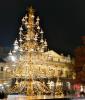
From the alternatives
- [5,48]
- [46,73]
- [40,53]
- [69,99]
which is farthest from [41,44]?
[5,48]

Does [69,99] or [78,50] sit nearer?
[69,99]

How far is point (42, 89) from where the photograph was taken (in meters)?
26.0

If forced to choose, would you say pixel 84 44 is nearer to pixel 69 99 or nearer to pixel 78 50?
pixel 78 50

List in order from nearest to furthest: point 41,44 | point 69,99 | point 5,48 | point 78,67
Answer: point 69,99 < point 41,44 < point 78,67 < point 5,48

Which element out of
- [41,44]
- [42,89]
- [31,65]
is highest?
[41,44]

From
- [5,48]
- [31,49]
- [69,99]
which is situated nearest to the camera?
[69,99]

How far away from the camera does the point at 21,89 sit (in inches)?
976

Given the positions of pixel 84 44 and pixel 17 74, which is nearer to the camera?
pixel 17 74

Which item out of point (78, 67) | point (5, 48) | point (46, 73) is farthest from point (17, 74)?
point (5, 48)

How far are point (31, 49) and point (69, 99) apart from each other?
41.4ft

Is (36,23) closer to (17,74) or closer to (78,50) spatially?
(17,74)

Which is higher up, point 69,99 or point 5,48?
point 5,48

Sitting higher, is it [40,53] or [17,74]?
[40,53]

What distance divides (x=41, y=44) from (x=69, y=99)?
1427 cm
